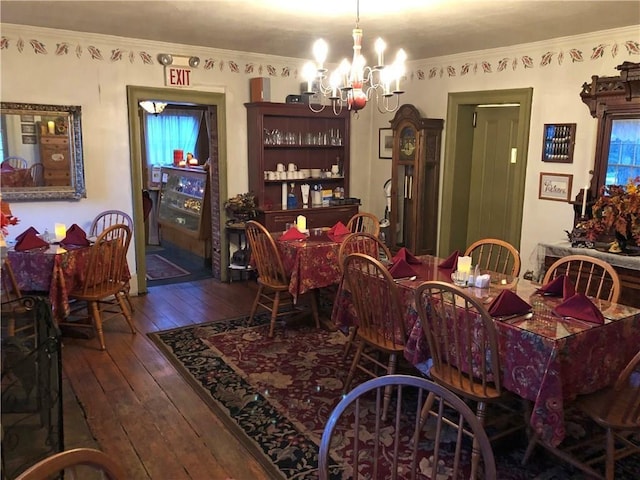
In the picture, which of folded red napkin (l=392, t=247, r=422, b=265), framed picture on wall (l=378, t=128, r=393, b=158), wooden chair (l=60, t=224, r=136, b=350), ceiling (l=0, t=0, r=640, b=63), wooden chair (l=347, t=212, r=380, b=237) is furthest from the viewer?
framed picture on wall (l=378, t=128, r=393, b=158)

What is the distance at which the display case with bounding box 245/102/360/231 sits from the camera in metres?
5.57

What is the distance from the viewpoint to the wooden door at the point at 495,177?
5.12m

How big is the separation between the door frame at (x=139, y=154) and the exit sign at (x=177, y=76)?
66mm

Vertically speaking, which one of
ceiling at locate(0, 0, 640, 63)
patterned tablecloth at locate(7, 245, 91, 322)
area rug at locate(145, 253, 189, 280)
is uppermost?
ceiling at locate(0, 0, 640, 63)

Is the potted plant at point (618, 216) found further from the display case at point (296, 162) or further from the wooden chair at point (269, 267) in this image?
the display case at point (296, 162)

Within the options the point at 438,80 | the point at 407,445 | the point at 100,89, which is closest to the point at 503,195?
the point at 438,80

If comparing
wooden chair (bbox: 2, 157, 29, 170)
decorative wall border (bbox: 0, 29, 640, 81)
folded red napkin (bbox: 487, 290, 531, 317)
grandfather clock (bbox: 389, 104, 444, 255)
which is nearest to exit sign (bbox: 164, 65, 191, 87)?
decorative wall border (bbox: 0, 29, 640, 81)

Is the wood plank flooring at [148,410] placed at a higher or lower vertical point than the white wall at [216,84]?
lower

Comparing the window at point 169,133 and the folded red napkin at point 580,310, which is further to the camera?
the window at point 169,133

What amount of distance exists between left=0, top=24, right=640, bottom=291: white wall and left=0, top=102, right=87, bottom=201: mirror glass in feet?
0.30

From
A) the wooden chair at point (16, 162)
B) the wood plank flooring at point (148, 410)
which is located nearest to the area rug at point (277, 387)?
the wood plank flooring at point (148, 410)

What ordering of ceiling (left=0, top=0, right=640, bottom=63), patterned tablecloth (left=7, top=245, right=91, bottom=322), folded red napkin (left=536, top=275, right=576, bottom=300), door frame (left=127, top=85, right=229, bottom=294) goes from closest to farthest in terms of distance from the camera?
folded red napkin (left=536, top=275, right=576, bottom=300), ceiling (left=0, top=0, right=640, bottom=63), patterned tablecloth (left=7, top=245, right=91, bottom=322), door frame (left=127, top=85, right=229, bottom=294)

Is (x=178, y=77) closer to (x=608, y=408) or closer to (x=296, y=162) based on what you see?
(x=296, y=162)

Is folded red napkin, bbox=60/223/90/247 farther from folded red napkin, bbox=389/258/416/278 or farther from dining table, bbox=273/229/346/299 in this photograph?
folded red napkin, bbox=389/258/416/278
